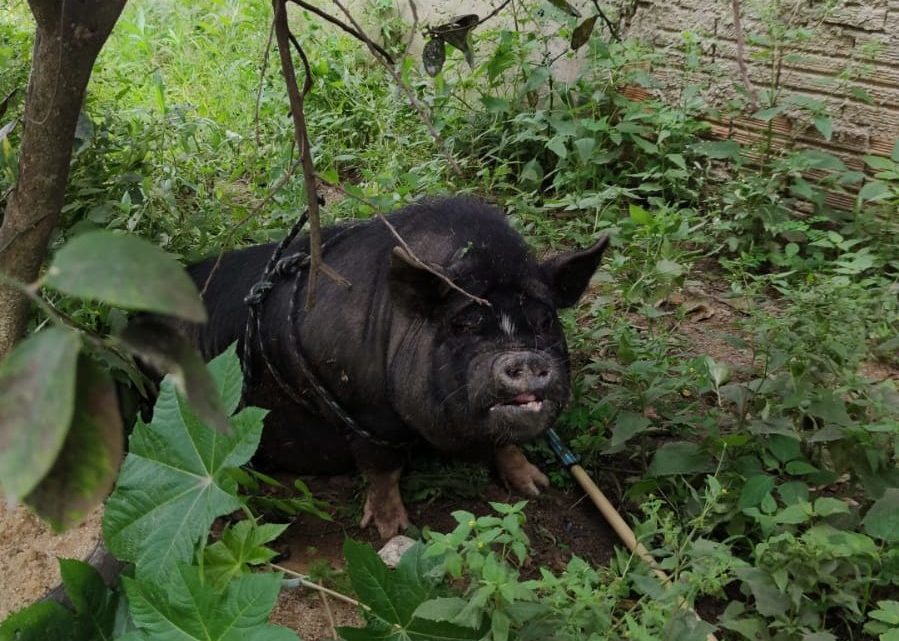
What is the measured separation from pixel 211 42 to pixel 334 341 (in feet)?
16.9

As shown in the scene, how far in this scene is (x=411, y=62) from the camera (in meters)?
6.33

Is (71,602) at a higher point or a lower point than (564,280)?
lower

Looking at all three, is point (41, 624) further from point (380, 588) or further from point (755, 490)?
point (755, 490)

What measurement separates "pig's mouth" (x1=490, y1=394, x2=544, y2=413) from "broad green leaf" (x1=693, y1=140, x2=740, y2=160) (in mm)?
2323

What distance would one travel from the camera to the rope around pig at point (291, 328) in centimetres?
329

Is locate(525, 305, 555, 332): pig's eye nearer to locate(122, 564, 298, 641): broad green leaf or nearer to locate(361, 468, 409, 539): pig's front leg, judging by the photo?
locate(361, 468, 409, 539): pig's front leg

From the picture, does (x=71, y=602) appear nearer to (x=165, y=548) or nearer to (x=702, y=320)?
(x=165, y=548)

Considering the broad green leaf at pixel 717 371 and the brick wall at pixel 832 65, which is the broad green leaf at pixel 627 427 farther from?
the brick wall at pixel 832 65

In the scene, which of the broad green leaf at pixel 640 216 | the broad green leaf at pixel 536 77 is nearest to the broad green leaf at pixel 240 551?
the broad green leaf at pixel 640 216

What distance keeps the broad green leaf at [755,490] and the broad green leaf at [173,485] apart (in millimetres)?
1439

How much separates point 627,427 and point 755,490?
1.68 feet

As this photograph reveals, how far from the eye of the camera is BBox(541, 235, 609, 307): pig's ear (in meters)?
3.10

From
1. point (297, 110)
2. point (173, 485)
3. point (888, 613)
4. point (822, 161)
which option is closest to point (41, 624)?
point (173, 485)

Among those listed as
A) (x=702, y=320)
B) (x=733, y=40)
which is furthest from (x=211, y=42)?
(x=702, y=320)
